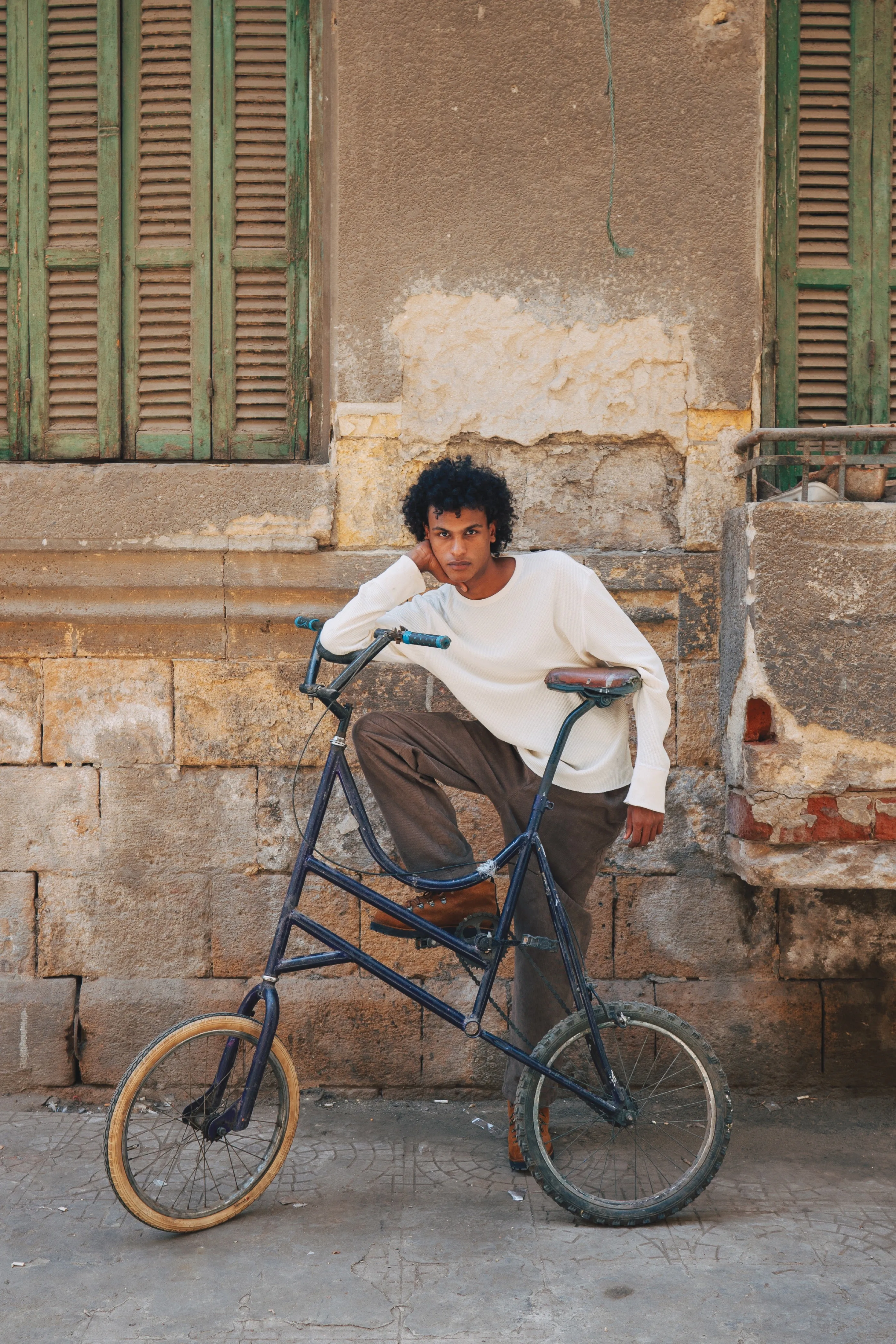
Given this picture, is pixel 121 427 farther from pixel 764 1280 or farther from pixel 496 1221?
pixel 764 1280

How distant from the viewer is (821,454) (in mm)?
3834

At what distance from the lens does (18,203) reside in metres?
4.16

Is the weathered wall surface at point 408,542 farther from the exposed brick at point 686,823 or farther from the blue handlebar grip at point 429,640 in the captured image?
the blue handlebar grip at point 429,640

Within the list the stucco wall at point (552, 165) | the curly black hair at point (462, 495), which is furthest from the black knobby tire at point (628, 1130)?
the stucco wall at point (552, 165)

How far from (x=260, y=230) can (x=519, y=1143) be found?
3.15m

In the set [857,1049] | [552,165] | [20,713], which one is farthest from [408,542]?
[857,1049]

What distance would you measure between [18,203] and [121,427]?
2.85 feet

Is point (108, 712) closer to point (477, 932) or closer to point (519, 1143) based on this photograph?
point (477, 932)

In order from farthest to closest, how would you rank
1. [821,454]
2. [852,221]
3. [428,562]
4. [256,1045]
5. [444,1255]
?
[852,221], [821,454], [428,562], [256,1045], [444,1255]

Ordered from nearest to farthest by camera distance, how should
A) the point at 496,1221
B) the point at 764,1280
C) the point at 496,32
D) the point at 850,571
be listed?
1. the point at 764,1280
2. the point at 496,1221
3. the point at 850,571
4. the point at 496,32

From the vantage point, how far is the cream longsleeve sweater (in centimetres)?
311

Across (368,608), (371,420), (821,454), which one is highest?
(371,420)

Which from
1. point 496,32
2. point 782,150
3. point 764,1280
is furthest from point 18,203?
point 764,1280

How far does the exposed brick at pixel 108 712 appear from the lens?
13.0 feet
